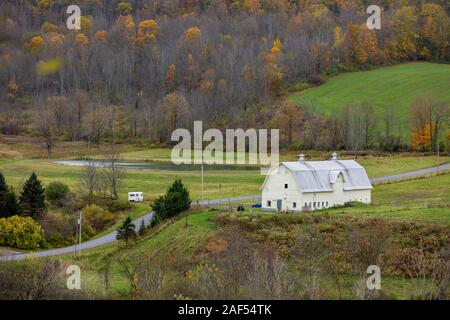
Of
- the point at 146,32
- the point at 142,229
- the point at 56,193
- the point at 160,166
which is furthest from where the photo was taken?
the point at 146,32

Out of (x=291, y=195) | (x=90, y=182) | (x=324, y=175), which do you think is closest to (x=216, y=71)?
(x=90, y=182)

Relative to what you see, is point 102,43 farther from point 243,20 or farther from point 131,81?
point 243,20

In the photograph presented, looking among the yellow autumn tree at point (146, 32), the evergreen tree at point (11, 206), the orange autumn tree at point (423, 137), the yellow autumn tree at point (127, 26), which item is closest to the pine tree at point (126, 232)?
the evergreen tree at point (11, 206)

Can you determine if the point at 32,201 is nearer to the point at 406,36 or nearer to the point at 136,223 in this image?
the point at 136,223

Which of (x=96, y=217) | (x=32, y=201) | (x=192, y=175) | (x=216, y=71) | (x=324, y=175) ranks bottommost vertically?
(x=96, y=217)

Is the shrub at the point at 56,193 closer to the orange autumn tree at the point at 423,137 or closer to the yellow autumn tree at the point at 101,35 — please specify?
the orange autumn tree at the point at 423,137

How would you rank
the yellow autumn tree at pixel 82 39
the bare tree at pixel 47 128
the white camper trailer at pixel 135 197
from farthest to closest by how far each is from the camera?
the yellow autumn tree at pixel 82 39, the bare tree at pixel 47 128, the white camper trailer at pixel 135 197

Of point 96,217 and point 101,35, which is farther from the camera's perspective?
point 101,35
